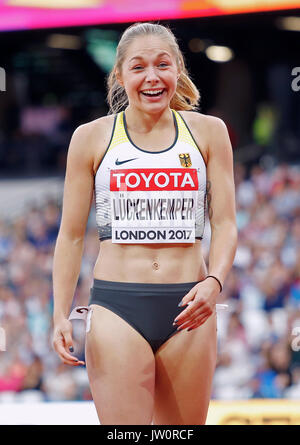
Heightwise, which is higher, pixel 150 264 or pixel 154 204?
pixel 154 204

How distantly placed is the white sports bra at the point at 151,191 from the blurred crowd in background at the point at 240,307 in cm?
340

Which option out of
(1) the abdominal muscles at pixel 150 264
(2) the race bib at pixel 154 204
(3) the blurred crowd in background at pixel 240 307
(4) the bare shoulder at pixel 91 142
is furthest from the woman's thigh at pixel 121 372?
(3) the blurred crowd in background at pixel 240 307

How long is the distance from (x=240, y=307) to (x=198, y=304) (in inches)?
190

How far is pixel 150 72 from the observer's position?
2.27 m

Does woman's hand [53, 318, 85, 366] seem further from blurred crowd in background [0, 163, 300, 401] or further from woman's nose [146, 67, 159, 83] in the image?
blurred crowd in background [0, 163, 300, 401]

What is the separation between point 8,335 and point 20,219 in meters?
2.54

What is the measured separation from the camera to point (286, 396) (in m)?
6.05

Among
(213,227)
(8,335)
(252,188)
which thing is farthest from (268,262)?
(213,227)

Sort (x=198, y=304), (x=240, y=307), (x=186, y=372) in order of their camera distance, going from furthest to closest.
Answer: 1. (x=240, y=307)
2. (x=186, y=372)
3. (x=198, y=304)

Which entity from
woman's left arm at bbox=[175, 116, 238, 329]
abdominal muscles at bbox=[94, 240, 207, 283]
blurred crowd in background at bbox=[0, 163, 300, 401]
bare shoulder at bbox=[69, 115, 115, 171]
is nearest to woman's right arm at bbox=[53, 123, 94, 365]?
bare shoulder at bbox=[69, 115, 115, 171]

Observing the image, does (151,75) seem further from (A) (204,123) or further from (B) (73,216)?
(B) (73,216)

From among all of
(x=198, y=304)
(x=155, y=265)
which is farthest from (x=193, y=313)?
(x=155, y=265)

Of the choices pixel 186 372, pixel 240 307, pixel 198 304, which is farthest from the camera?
pixel 240 307

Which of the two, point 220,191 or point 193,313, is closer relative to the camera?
point 193,313
